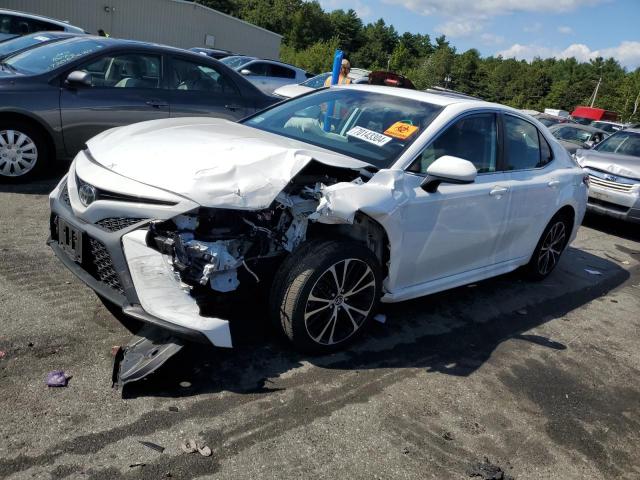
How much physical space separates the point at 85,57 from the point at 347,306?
14.4 feet

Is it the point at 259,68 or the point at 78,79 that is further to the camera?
the point at 259,68

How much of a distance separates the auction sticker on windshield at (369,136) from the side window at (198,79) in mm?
3560

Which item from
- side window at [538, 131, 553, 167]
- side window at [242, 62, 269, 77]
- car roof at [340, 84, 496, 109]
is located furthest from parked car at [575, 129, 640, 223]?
side window at [242, 62, 269, 77]

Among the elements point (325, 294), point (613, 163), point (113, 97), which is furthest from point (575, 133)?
point (325, 294)

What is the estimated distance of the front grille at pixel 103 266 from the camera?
303 centimetres

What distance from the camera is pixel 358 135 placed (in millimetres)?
3961

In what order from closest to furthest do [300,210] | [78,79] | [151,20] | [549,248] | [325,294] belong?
[300,210] < [325,294] < [549,248] < [78,79] < [151,20]

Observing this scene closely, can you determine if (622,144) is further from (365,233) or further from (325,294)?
(325,294)

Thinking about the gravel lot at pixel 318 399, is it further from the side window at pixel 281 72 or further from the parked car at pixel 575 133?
the side window at pixel 281 72

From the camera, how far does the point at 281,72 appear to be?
17.3 meters

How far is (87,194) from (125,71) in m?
3.75

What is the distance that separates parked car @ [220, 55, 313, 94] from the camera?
52.2 feet

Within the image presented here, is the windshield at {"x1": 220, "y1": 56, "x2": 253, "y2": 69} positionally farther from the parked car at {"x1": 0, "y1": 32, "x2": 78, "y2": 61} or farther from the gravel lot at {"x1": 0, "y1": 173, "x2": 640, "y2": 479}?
the gravel lot at {"x1": 0, "y1": 173, "x2": 640, "y2": 479}

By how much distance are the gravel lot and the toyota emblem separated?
2.61 ft
